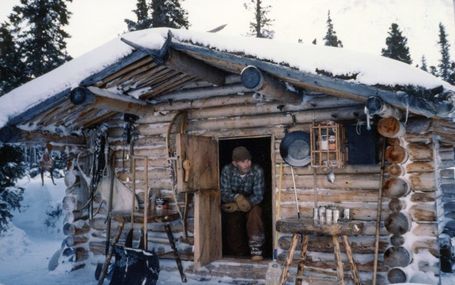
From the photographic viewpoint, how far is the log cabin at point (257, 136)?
527cm

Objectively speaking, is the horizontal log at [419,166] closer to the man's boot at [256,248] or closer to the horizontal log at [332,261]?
the horizontal log at [332,261]

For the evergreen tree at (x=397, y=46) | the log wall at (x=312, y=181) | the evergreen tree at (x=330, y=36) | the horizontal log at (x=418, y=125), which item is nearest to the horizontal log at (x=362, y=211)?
the log wall at (x=312, y=181)

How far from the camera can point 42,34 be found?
1521cm

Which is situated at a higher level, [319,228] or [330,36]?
[330,36]

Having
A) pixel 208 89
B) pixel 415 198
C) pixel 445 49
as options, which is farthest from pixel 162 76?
pixel 445 49

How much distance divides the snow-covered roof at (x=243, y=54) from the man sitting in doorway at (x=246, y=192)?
255 centimetres

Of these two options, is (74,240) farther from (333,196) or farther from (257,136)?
(333,196)

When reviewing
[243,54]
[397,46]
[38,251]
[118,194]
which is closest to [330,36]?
[397,46]

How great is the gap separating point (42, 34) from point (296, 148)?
504 inches

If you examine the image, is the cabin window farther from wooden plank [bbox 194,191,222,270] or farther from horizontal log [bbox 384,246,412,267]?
wooden plank [bbox 194,191,222,270]

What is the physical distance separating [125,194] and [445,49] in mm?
41106

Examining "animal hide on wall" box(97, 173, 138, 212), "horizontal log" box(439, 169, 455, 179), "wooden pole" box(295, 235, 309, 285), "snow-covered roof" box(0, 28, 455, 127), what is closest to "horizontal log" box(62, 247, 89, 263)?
"animal hide on wall" box(97, 173, 138, 212)

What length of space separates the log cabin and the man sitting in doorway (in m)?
0.36

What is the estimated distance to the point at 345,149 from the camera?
237 inches
